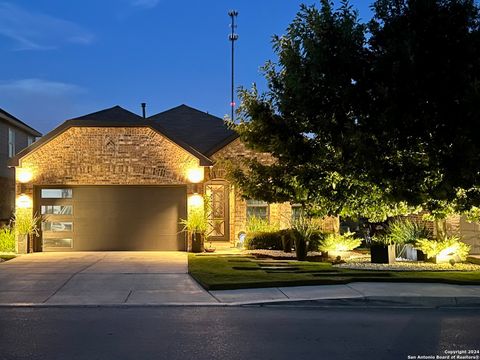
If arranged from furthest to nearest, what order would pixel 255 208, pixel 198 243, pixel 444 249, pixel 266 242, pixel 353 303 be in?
pixel 255 208 < pixel 266 242 < pixel 198 243 < pixel 444 249 < pixel 353 303

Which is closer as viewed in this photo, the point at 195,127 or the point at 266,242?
the point at 266,242

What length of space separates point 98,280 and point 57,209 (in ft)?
25.7

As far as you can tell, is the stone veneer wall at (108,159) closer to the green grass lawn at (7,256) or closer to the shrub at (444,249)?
the green grass lawn at (7,256)

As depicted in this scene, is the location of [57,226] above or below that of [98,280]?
above

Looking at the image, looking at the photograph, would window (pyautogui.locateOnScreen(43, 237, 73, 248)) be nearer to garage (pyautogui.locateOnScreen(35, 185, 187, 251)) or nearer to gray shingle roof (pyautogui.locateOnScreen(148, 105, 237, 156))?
garage (pyautogui.locateOnScreen(35, 185, 187, 251))

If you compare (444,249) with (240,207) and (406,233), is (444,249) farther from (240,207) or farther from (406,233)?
(240,207)

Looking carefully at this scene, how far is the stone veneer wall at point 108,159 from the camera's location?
20219 mm

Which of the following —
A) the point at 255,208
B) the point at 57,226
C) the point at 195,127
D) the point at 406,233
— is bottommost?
the point at 406,233

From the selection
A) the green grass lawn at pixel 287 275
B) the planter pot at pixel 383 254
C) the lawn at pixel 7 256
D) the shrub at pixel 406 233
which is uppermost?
the shrub at pixel 406 233

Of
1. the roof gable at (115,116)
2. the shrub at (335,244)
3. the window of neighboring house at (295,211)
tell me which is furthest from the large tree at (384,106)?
the roof gable at (115,116)

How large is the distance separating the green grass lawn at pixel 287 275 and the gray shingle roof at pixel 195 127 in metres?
9.37

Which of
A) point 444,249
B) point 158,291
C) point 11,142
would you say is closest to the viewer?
point 158,291

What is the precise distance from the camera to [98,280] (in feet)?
44.1

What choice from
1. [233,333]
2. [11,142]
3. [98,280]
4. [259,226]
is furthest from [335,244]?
[11,142]
